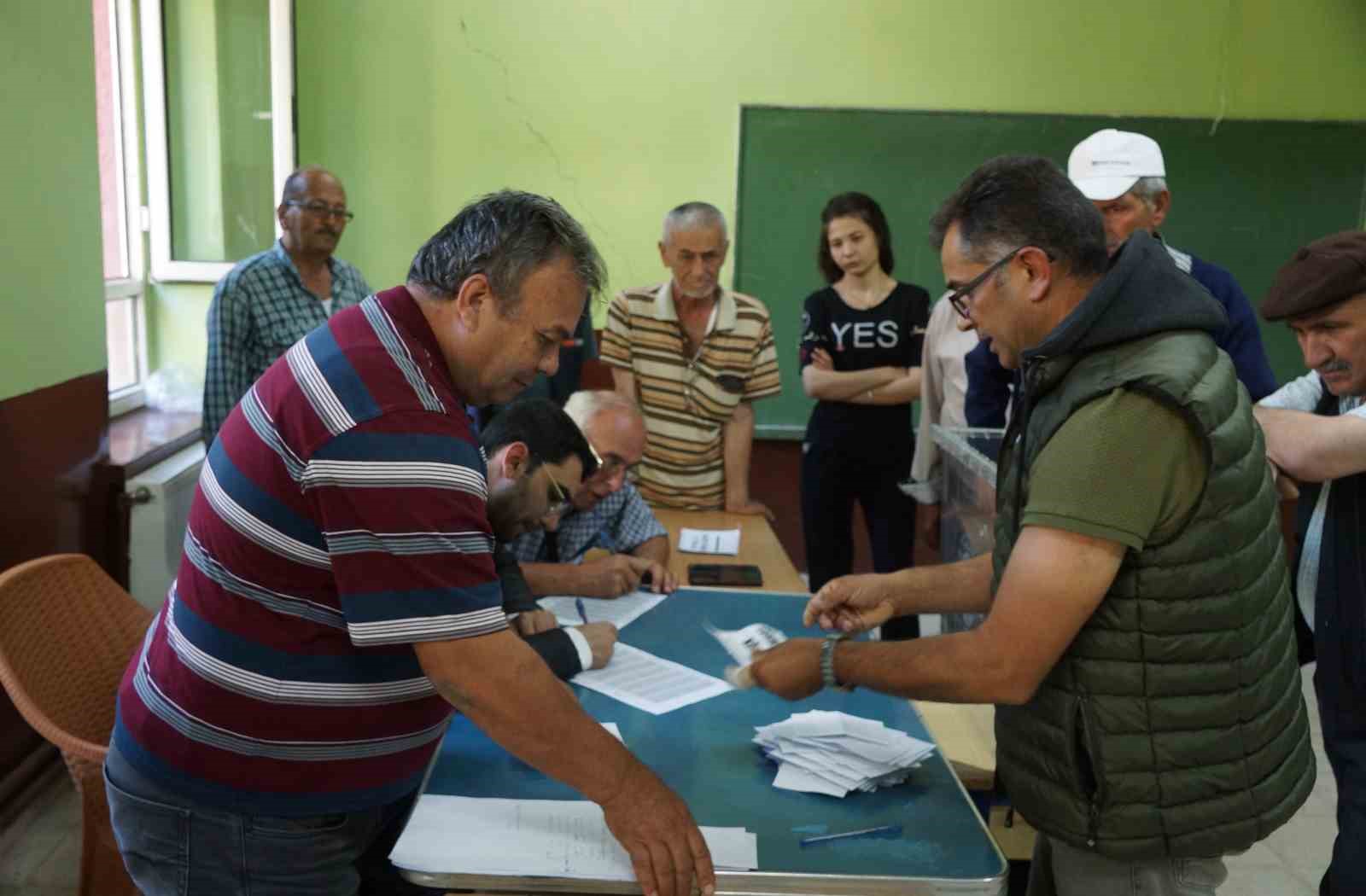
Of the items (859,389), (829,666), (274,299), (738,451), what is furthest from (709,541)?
(829,666)

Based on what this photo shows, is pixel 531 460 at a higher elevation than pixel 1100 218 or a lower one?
lower

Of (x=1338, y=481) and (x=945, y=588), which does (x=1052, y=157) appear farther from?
(x=945, y=588)

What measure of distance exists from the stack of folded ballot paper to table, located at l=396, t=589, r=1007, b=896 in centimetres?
2

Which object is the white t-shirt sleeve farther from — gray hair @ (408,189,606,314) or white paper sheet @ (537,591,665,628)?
gray hair @ (408,189,606,314)

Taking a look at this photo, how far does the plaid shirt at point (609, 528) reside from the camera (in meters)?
2.98

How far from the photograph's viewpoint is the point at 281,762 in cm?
141

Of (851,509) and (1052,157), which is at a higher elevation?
(1052,157)

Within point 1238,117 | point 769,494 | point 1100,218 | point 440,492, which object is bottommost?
point 769,494

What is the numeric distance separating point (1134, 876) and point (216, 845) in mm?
1183

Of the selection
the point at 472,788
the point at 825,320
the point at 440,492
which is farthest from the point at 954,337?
the point at 440,492

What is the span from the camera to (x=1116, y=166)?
265cm

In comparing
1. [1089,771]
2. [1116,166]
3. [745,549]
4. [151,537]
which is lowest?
[151,537]

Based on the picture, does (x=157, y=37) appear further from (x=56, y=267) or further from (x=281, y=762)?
(x=281, y=762)

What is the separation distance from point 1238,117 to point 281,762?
16.7 feet
